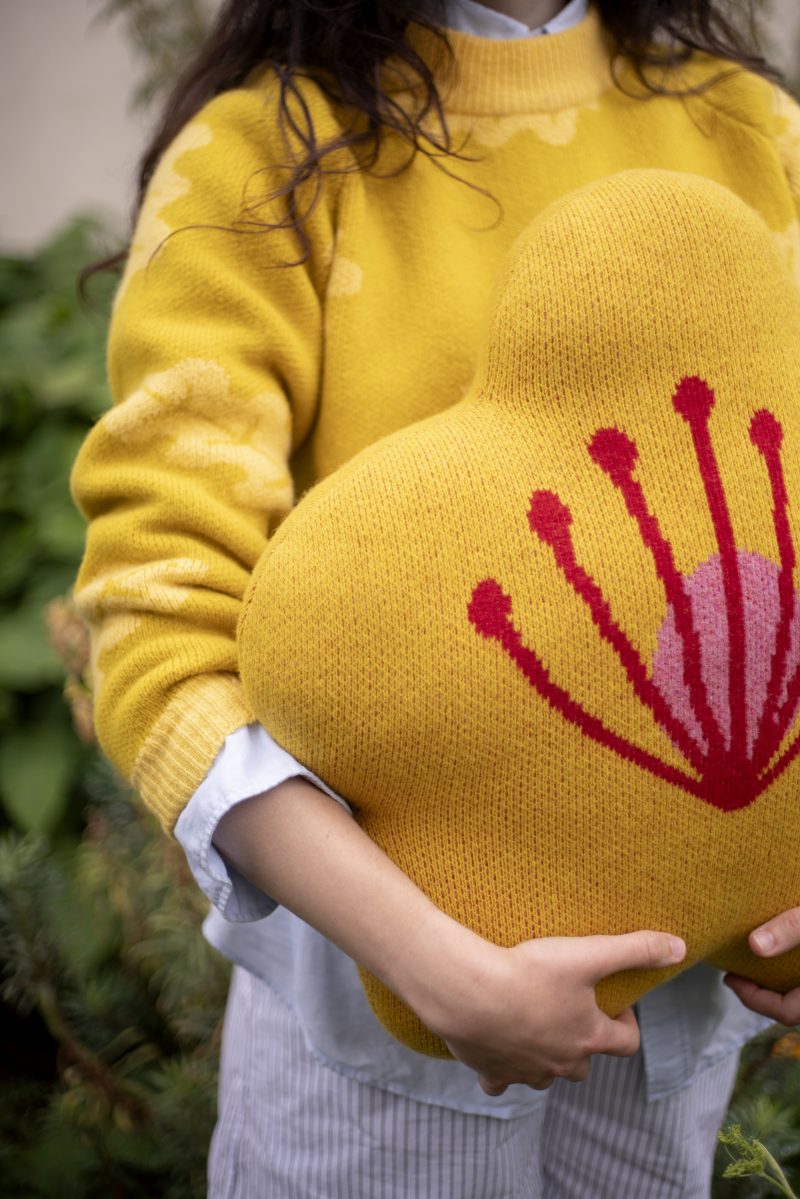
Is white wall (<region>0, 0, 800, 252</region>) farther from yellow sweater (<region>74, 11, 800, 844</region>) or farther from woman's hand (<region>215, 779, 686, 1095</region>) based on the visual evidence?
woman's hand (<region>215, 779, 686, 1095</region>)

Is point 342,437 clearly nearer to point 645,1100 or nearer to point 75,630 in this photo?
point 645,1100

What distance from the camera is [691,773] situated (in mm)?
661

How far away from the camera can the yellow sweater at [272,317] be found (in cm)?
73

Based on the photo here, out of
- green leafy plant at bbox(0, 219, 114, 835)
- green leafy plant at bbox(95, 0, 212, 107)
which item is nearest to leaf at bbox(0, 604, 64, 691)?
green leafy plant at bbox(0, 219, 114, 835)

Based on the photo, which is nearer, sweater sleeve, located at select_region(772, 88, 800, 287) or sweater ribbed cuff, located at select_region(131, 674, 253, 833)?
sweater ribbed cuff, located at select_region(131, 674, 253, 833)

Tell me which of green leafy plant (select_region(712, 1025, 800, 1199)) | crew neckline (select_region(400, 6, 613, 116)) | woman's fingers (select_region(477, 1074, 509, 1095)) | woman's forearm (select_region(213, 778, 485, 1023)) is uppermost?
crew neckline (select_region(400, 6, 613, 116))

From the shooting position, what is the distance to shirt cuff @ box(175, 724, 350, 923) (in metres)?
0.68

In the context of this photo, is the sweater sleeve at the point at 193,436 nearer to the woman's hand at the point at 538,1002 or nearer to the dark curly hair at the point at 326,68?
the dark curly hair at the point at 326,68

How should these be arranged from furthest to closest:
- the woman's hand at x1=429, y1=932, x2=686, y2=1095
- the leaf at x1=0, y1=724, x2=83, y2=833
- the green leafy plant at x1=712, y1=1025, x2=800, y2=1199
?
the leaf at x1=0, y1=724, x2=83, y2=833
the green leafy plant at x1=712, y1=1025, x2=800, y2=1199
the woman's hand at x1=429, y1=932, x2=686, y2=1095

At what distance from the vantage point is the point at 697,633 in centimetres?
65

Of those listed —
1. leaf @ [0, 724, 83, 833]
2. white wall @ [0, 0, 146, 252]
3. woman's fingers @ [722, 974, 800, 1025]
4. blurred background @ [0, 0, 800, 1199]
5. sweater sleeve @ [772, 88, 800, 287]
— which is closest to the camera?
woman's fingers @ [722, 974, 800, 1025]

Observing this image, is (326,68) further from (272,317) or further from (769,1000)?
(769,1000)

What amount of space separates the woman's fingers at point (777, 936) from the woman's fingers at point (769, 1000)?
0.08 metres

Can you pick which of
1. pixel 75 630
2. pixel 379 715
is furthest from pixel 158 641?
pixel 75 630
